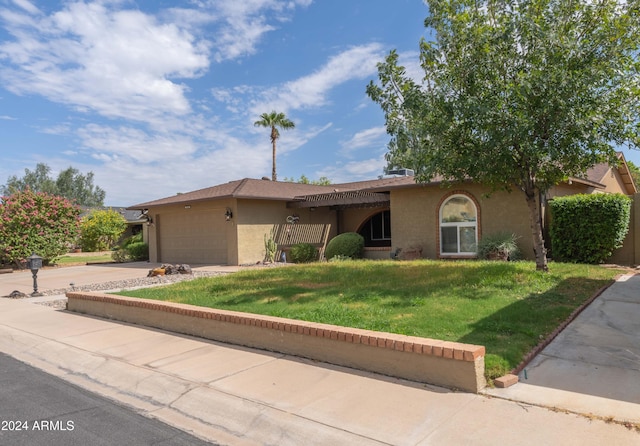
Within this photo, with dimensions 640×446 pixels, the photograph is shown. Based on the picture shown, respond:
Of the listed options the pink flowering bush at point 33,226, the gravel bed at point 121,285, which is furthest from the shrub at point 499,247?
the pink flowering bush at point 33,226

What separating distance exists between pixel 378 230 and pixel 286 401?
65.2 ft

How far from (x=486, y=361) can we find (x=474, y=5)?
8.56 m

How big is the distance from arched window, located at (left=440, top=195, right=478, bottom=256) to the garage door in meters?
9.83

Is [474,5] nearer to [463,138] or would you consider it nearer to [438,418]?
[463,138]

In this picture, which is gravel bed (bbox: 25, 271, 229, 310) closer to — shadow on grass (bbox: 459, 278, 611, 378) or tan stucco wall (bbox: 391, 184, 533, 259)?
tan stucco wall (bbox: 391, 184, 533, 259)

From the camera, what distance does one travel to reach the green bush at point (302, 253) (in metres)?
20.6

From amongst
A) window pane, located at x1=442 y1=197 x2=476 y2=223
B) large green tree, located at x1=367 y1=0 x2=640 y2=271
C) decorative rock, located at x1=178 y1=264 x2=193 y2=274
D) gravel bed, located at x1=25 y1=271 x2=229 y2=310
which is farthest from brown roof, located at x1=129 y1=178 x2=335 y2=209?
large green tree, located at x1=367 y1=0 x2=640 y2=271

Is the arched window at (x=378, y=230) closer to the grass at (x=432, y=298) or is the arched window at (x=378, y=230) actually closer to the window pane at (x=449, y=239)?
the window pane at (x=449, y=239)

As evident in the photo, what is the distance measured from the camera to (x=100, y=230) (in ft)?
122

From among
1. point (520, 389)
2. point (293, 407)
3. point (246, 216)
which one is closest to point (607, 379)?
point (520, 389)

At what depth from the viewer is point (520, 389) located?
467cm

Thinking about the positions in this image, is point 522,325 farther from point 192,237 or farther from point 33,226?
point 33,226

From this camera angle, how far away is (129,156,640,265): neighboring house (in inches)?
634

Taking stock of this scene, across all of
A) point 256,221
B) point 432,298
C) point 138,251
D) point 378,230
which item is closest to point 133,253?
point 138,251
